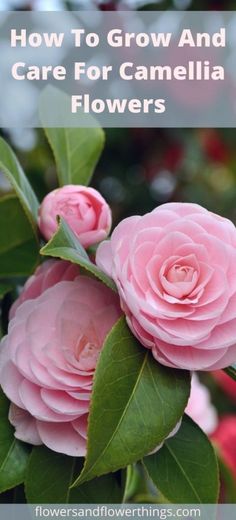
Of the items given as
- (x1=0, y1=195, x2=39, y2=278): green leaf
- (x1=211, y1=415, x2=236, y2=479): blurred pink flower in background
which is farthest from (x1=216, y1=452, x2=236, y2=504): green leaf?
(x1=0, y1=195, x2=39, y2=278): green leaf

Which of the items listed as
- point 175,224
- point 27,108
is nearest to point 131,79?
point 27,108

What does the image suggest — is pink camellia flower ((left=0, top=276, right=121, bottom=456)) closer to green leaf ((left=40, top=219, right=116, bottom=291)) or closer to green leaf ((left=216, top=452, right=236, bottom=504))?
green leaf ((left=40, top=219, right=116, bottom=291))

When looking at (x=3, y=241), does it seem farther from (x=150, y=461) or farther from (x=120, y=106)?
(x=120, y=106)

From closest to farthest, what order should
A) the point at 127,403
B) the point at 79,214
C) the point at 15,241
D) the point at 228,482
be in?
1. the point at 127,403
2. the point at 79,214
3. the point at 15,241
4. the point at 228,482

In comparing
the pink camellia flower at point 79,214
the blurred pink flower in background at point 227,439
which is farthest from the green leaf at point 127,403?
the blurred pink flower in background at point 227,439

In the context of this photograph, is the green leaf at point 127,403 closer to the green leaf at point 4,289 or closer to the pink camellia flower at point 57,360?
the pink camellia flower at point 57,360

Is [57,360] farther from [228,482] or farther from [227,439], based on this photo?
[227,439]

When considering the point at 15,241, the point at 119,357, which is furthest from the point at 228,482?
the point at 119,357
